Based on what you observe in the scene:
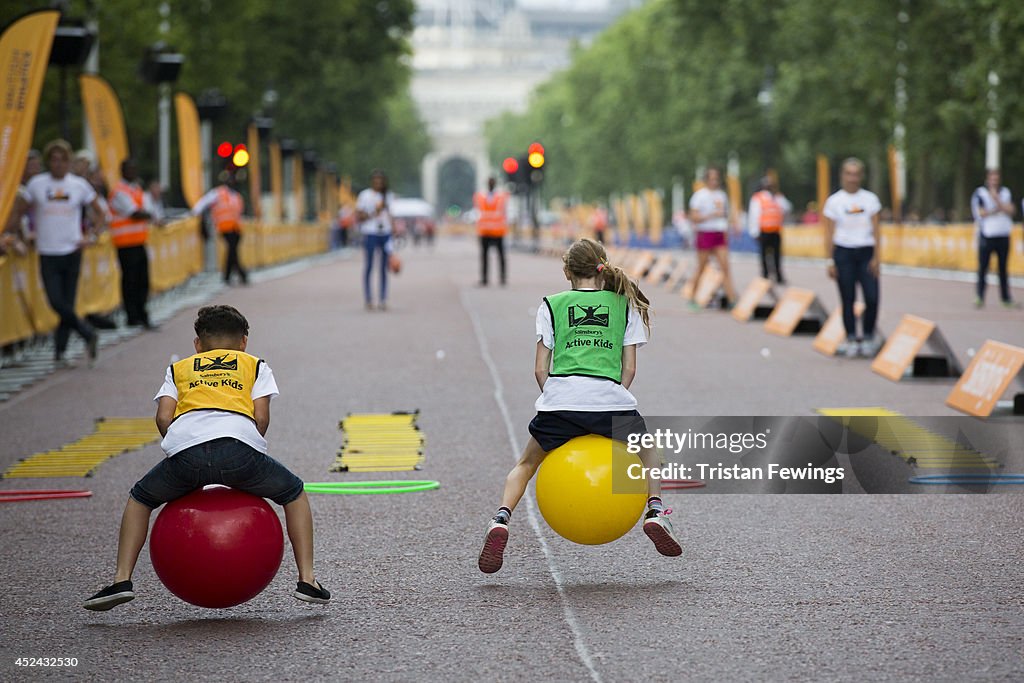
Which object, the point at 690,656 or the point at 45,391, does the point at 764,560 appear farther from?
the point at 45,391

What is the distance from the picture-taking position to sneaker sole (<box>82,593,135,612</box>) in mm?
6293

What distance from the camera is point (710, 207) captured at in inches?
922

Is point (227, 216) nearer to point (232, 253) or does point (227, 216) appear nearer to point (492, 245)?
point (232, 253)

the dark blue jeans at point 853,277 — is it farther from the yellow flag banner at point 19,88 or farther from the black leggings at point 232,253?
the black leggings at point 232,253

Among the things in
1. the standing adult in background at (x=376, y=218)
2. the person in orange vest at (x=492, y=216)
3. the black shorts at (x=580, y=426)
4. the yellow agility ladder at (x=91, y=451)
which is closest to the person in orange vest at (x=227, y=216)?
the person in orange vest at (x=492, y=216)

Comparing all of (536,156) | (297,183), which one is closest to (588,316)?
(536,156)

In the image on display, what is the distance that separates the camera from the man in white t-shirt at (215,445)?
6258mm

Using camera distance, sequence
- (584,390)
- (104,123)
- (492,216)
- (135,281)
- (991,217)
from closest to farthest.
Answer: (584,390)
(135,281)
(104,123)
(991,217)
(492,216)

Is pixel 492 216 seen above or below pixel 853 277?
below

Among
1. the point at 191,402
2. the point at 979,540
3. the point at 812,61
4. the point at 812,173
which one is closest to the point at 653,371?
the point at 979,540

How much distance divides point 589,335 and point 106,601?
6.83 feet

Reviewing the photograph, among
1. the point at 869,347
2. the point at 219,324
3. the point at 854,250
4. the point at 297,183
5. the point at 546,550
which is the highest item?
the point at 219,324

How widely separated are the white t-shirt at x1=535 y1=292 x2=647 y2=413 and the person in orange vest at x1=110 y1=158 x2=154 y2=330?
42.6 feet

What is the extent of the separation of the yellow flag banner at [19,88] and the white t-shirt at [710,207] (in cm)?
1034
